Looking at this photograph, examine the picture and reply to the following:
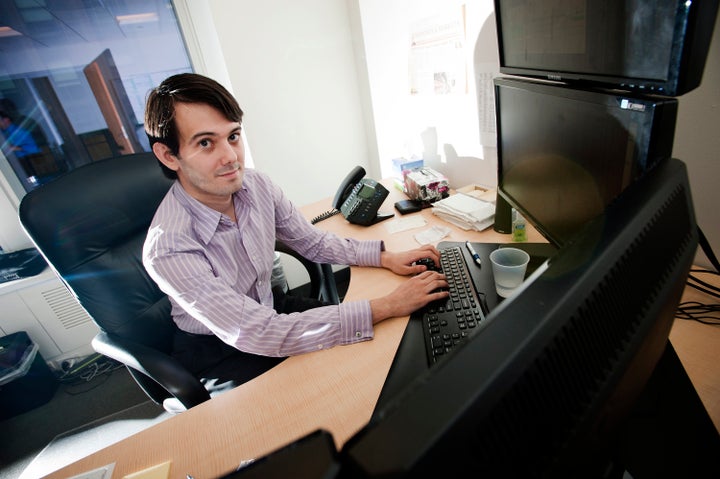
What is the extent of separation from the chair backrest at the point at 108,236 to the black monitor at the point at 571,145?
118cm

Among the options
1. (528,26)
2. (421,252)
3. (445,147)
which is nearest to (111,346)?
(421,252)

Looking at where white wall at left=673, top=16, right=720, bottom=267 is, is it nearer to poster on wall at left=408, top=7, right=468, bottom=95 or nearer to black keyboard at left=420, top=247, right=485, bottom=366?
black keyboard at left=420, top=247, right=485, bottom=366

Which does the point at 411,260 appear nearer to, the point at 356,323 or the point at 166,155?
the point at 356,323

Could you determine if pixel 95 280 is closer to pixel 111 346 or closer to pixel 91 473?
pixel 111 346

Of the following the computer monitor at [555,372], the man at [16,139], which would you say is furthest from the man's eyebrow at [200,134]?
the man at [16,139]

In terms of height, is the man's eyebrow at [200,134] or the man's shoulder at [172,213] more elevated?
the man's eyebrow at [200,134]

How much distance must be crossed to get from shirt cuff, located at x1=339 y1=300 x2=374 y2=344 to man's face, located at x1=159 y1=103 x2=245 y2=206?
0.57m

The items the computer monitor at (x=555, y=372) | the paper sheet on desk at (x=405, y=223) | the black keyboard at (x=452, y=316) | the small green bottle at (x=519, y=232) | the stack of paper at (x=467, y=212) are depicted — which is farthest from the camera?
the paper sheet on desk at (x=405, y=223)

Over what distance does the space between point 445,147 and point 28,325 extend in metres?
2.64

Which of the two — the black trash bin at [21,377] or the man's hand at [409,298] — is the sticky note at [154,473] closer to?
the man's hand at [409,298]

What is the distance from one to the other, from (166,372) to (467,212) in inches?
43.3

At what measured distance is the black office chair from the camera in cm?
95

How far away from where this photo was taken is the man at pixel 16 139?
2.01m

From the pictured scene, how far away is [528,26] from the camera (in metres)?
0.82
